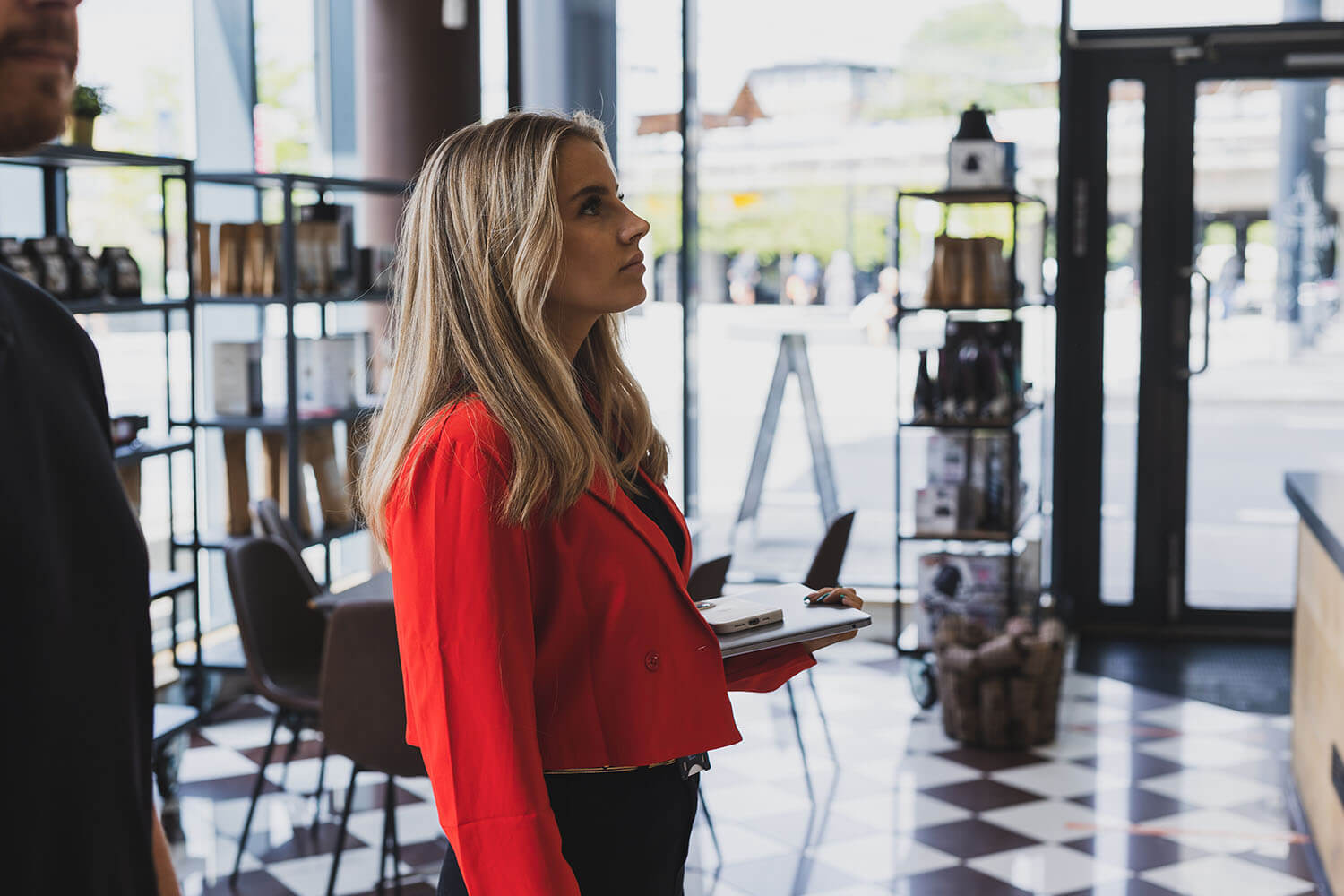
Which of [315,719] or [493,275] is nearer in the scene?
[493,275]

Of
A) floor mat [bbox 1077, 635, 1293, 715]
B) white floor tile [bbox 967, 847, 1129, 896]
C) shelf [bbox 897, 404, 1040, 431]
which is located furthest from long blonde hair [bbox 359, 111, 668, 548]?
floor mat [bbox 1077, 635, 1293, 715]

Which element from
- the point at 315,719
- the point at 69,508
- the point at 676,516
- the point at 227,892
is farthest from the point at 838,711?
the point at 69,508

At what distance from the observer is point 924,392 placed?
5.45m

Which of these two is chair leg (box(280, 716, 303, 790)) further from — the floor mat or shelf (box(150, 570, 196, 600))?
the floor mat

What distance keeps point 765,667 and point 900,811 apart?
8.90 feet

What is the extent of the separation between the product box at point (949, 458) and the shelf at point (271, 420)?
2176 millimetres

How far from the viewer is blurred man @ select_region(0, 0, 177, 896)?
2.64ft

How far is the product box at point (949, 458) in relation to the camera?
5.49 metres

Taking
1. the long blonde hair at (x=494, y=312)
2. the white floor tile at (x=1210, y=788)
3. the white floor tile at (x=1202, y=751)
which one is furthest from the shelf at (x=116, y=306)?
the white floor tile at (x=1202, y=751)

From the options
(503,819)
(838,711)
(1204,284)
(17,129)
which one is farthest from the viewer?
(1204,284)

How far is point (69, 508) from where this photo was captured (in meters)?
0.86

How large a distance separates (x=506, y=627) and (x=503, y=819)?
0.61 feet

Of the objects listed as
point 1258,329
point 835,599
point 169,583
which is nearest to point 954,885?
point 835,599

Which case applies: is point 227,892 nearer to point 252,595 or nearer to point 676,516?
point 252,595
